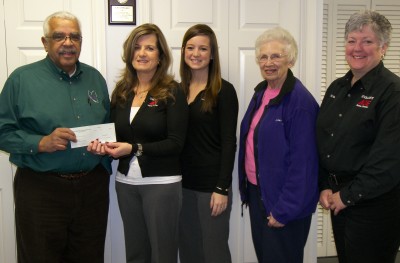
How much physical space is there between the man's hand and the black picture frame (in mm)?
1030

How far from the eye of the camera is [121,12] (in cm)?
255

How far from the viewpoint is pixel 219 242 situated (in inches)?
87.2

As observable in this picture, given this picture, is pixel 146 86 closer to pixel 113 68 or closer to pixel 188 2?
pixel 113 68

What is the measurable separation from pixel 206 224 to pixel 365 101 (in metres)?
1.14

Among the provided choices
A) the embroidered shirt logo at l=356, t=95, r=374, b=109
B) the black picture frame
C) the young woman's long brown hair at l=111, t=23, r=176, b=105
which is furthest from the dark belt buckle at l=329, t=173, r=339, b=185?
the black picture frame

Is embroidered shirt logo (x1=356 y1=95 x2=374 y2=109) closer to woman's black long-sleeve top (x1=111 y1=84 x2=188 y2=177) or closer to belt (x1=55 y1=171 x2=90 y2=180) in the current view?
woman's black long-sleeve top (x1=111 y1=84 x2=188 y2=177)

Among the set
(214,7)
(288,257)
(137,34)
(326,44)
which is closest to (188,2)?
(214,7)

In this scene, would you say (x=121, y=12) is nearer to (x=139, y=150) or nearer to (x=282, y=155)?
(x=139, y=150)

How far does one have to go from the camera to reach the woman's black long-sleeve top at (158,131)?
2008mm

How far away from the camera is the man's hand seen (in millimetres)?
1858

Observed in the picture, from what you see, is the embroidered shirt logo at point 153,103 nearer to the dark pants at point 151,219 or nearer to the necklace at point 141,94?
the necklace at point 141,94

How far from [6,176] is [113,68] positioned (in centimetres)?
108

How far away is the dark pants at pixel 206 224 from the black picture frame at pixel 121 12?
49.5 inches

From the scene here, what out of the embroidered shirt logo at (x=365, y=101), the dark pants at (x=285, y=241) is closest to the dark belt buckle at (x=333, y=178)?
the dark pants at (x=285, y=241)
